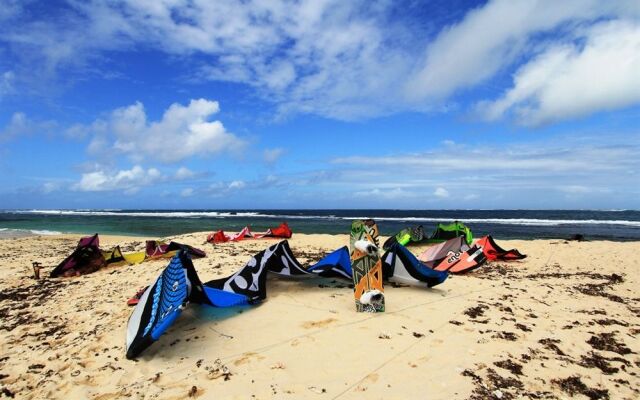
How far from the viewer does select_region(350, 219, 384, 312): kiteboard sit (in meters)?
5.48

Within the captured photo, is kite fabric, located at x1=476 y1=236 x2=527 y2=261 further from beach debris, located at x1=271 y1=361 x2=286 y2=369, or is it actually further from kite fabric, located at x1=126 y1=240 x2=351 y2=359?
beach debris, located at x1=271 y1=361 x2=286 y2=369

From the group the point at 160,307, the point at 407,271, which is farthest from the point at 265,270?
the point at 407,271

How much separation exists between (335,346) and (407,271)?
3.10 m

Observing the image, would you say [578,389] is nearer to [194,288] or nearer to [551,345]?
[551,345]

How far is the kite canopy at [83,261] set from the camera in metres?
9.07

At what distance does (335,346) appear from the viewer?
14.5 feet

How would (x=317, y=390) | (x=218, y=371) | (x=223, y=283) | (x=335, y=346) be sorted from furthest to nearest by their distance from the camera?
(x=223, y=283), (x=335, y=346), (x=218, y=371), (x=317, y=390)

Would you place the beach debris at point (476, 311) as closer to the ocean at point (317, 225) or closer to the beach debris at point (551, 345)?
the beach debris at point (551, 345)

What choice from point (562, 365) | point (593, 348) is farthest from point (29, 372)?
point (593, 348)

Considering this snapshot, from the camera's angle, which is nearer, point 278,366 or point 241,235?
point 278,366

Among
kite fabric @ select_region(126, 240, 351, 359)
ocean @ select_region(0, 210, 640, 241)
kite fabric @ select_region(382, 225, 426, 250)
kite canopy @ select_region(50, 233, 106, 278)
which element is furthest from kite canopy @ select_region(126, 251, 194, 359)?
ocean @ select_region(0, 210, 640, 241)

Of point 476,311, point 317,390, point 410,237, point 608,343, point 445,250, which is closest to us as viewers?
point 317,390

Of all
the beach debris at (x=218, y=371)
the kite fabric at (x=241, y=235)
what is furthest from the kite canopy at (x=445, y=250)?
the kite fabric at (x=241, y=235)

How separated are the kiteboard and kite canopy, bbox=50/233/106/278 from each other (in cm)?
704
